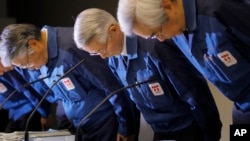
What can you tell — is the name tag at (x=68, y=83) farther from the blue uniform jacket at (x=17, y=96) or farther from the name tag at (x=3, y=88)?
the name tag at (x=3, y=88)

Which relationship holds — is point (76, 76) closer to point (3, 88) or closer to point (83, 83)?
point (83, 83)

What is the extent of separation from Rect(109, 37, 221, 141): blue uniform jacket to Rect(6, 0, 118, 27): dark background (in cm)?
133

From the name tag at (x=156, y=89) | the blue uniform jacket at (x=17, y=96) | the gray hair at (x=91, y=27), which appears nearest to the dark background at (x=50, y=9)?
the blue uniform jacket at (x=17, y=96)

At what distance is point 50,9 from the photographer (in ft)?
12.2

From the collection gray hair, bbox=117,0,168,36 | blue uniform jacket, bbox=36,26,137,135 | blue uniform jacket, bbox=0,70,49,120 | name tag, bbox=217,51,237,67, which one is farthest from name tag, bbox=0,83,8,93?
name tag, bbox=217,51,237,67

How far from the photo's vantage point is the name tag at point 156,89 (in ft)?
5.65

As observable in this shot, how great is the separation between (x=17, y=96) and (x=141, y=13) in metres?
1.48

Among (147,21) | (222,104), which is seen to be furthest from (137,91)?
(222,104)

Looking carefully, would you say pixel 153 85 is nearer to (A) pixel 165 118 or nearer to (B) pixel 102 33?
(A) pixel 165 118

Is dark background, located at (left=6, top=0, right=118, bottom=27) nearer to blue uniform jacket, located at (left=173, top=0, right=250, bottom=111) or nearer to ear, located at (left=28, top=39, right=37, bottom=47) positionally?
ear, located at (left=28, top=39, right=37, bottom=47)

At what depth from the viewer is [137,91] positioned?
1.80m

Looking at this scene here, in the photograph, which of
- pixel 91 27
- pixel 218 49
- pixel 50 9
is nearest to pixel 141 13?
pixel 218 49

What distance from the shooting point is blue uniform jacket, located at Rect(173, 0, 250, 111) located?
1408 mm

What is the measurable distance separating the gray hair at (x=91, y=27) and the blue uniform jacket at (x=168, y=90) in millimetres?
106
